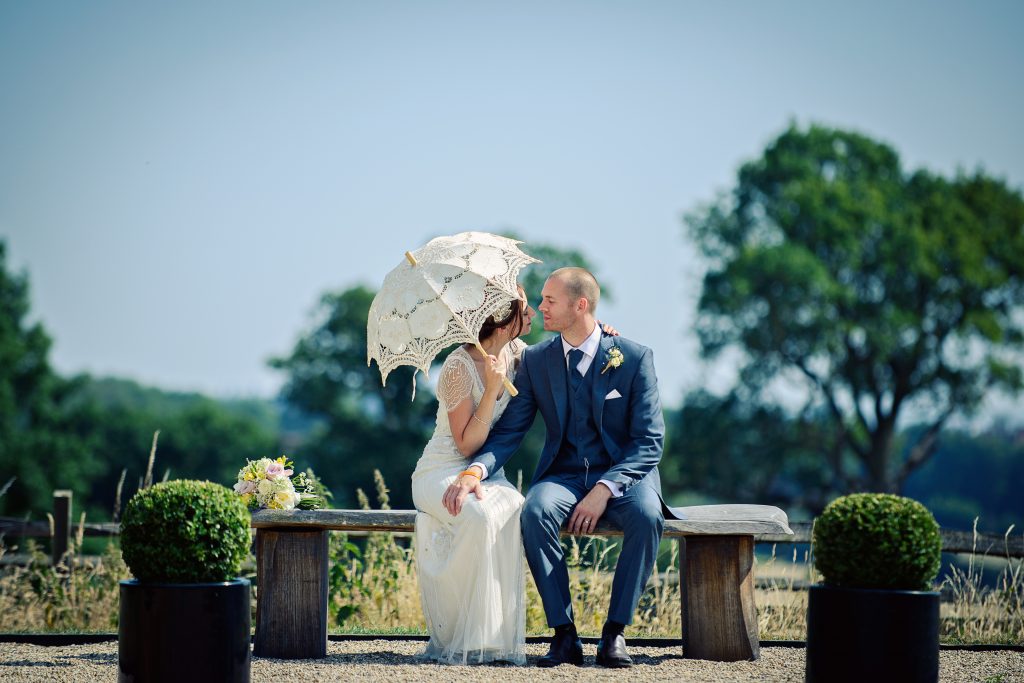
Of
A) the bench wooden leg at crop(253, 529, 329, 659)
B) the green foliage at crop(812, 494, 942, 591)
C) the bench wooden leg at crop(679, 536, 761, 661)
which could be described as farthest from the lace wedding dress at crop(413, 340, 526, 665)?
the green foliage at crop(812, 494, 942, 591)

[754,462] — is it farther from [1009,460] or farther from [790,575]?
[1009,460]

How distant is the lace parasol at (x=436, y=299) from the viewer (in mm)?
5742

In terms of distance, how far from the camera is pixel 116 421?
45406mm

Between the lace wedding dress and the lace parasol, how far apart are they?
282 millimetres

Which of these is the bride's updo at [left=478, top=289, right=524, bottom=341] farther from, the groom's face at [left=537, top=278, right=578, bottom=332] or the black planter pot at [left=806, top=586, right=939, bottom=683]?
the black planter pot at [left=806, top=586, right=939, bottom=683]

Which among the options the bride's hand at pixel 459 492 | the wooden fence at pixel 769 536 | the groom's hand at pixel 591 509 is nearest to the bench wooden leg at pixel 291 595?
the bride's hand at pixel 459 492

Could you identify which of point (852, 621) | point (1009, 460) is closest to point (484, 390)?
point (852, 621)

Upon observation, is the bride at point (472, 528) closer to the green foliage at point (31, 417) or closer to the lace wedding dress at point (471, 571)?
the lace wedding dress at point (471, 571)

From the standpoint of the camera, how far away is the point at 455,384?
591cm

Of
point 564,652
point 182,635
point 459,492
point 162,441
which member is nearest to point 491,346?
point 459,492

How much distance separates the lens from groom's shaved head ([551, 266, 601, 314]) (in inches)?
235

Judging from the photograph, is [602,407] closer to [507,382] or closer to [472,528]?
[507,382]

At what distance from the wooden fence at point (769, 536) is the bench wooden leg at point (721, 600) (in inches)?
93.5

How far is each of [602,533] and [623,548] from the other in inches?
9.0
